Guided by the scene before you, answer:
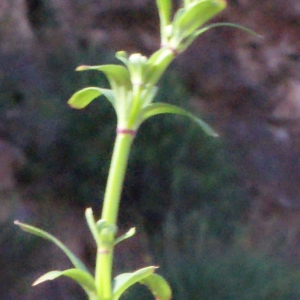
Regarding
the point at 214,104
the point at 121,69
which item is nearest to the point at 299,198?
the point at 214,104

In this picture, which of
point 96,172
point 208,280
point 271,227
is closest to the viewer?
point 208,280

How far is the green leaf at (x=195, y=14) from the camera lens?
26 cm

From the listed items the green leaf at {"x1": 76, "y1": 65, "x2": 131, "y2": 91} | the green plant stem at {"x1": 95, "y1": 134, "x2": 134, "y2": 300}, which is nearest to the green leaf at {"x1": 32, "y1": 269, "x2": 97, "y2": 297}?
the green plant stem at {"x1": 95, "y1": 134, "x2": 134, "y2": 300}

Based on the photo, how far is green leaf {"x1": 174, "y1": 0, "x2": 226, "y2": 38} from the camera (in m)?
0.26

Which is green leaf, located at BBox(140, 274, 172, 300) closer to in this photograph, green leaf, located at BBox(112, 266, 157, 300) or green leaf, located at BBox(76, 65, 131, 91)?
green leaf, located at BBox(112, 266, 157, 300)

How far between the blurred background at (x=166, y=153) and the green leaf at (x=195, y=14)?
1.68ft

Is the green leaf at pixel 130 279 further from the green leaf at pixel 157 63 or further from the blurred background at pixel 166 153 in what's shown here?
the blurred background at pixel 166 153

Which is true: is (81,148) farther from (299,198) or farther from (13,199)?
(299,198)

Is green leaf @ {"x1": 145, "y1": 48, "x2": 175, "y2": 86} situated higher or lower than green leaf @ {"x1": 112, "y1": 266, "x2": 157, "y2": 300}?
higher

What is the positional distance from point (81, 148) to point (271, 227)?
1.67 ft

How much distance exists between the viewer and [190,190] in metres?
0.93

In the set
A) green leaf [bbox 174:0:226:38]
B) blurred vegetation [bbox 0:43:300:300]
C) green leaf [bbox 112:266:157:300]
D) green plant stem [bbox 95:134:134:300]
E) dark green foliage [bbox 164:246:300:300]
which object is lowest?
green leaf [bbox 112:266:157:300]

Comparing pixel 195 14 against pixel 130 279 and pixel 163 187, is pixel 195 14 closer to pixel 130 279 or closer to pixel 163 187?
pixel 130 279

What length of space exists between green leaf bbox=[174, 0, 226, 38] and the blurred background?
514 millimetres
